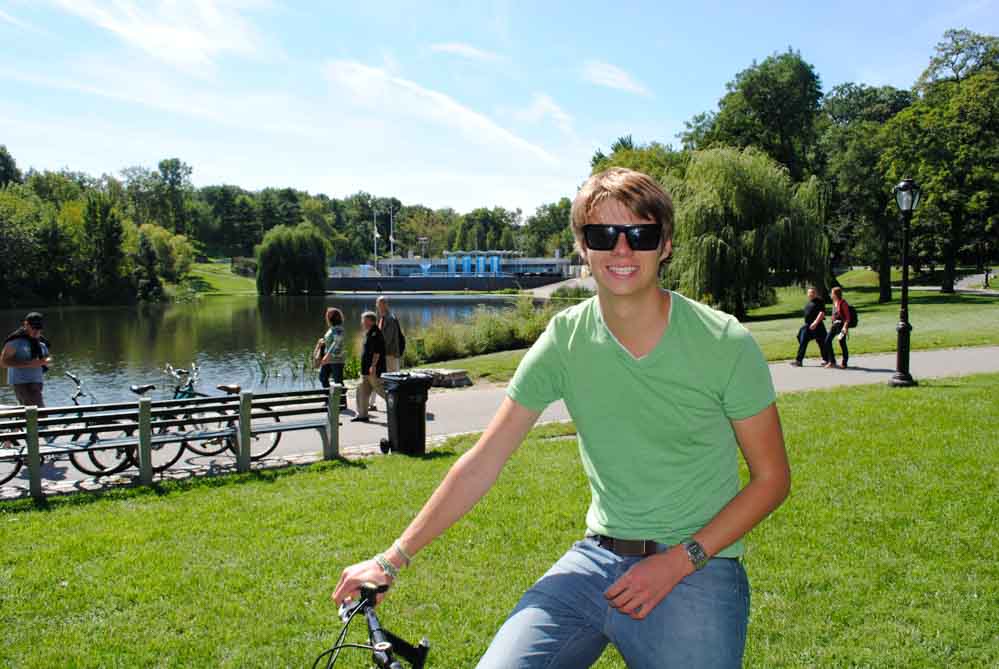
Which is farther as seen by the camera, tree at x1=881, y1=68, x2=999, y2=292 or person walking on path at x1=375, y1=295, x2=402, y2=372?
tree at x1=881, y1=68, x2=999, y2=292

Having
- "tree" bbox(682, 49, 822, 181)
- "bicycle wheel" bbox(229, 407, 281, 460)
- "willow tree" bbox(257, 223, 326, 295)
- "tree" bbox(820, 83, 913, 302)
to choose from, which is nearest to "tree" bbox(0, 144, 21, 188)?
"willow tree" bbox(257, 223, 326, 295)

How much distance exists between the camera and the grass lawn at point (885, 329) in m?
19.5

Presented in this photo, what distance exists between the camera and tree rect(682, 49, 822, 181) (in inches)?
2143

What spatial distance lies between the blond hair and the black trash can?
7.54 metres

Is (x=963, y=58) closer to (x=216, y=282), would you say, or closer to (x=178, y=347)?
(x=178, y=347)

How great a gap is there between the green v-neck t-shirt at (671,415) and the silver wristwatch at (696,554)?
0.11 meters

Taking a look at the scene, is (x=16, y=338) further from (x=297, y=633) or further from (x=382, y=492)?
(x=297, y=633)

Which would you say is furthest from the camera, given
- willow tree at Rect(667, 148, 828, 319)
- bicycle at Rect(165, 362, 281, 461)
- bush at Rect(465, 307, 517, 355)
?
willow tree at Rect(667, 148, 828, 319)

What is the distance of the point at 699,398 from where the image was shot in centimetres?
206

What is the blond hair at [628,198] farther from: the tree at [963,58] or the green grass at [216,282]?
the green grass at [216,282]

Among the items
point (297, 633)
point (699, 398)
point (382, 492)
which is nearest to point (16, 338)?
point (382, 492)

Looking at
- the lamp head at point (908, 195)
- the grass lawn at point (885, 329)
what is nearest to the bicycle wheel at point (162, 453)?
the grass lawn at point (885, 329)

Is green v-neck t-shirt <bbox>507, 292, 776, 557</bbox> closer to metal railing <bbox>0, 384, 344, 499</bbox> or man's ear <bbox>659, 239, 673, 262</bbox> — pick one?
man's ear <bbox>659, 239, 673, 262</bbox>

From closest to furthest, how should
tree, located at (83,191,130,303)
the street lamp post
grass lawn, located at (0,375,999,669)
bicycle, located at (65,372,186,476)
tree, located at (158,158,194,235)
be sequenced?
grass lawn, located at (0,375,999,669)
bicycle, located at (65,372,186,476)
the street lamp post
tree, located at (83,191,130,303)
tree, located at (158,158,194,235)
